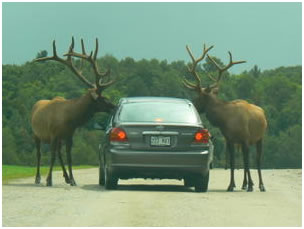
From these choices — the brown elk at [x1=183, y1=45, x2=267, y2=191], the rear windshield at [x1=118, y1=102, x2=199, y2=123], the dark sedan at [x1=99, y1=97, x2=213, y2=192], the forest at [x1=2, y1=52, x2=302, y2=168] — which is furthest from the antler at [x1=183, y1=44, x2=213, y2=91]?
the forest at [x1=2, y1=52, x2=302, y2=168]

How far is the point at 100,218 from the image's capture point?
13.0 meters

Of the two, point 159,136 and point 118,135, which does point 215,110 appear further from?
point 118,135

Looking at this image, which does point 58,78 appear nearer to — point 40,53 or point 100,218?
point 40,53

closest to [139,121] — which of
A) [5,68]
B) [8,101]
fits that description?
[8,101]

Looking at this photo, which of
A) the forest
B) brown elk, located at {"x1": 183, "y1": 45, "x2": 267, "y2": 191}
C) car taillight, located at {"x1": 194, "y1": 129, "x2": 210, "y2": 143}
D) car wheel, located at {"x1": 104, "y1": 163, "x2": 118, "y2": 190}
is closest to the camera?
car taillight, located at {"x1": 194, "y1": 129, "x2": 210, "y2": 143}

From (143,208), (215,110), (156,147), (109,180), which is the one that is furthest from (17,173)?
(143,208)

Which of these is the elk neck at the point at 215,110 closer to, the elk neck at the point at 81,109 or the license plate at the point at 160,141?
the elk neck at the point at 81,109

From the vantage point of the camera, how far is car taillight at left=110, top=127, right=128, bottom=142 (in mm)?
18312

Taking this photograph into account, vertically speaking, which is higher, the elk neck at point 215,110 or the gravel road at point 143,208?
the elk neck at point 215,110

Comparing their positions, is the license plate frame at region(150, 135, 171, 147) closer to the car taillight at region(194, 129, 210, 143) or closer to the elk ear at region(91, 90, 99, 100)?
the car taillight at region(194, 129, 210, 143)

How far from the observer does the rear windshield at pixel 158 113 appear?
18.7 m

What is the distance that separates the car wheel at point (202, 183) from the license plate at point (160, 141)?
1.06 metres

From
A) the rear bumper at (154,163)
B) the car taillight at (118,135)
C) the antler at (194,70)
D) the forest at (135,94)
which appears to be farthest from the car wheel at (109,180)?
the forest at (135,94)

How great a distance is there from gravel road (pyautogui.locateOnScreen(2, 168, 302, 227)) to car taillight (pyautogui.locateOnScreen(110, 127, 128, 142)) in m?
0.99
